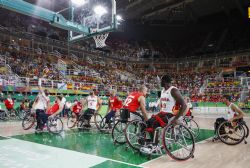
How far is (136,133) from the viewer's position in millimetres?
5301

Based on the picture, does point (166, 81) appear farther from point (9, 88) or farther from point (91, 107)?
point (9, 88)

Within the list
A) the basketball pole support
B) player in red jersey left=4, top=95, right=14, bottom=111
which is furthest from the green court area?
player in red jersey left=4, top=95, right=14, bottom=111

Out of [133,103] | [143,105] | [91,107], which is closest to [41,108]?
[91,107]

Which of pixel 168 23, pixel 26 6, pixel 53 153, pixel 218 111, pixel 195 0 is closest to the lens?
pixel 53 153

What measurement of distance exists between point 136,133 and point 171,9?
934 inches

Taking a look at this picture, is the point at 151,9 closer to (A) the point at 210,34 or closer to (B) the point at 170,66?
(B) the point at 170,66

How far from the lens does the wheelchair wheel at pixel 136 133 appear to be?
5.05 metres

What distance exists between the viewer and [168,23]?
31.0m

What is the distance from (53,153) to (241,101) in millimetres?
16778

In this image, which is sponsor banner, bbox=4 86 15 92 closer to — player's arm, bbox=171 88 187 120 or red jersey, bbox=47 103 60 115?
red jersey, bbox=47 103 60 115

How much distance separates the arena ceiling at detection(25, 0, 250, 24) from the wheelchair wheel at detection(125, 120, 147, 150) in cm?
1889

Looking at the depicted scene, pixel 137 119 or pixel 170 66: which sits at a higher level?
pixel 170 66

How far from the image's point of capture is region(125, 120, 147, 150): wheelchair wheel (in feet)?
16.6

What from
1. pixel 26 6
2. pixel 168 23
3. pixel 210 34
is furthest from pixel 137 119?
pixel 210 34
